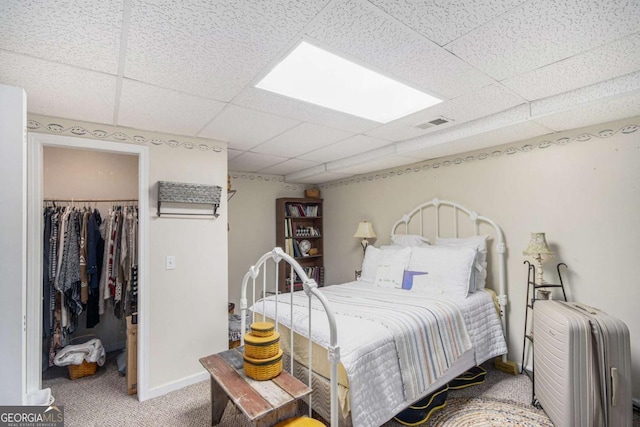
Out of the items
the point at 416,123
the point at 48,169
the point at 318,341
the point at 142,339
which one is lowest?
the point at 142,339

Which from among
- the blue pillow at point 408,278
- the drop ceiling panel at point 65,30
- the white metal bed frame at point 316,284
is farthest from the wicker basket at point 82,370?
the blue pillow at point 408,278

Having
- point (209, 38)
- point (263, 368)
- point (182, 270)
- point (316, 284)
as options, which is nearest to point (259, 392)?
point (263, 368)

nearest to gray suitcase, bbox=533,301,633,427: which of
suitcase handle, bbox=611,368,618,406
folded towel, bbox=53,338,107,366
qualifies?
suitcase handle, bbox=611,368,618,406

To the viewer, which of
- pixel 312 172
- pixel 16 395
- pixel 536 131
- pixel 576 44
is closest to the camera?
pixel 16 395

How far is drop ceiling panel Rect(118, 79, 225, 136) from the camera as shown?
5.92ft

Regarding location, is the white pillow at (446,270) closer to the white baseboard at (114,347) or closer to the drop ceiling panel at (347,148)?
the drop ceiling panel at (347,148)

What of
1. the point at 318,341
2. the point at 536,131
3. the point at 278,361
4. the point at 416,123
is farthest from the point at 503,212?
the point at 278,361

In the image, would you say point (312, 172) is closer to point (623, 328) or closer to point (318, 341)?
point (318, 341)

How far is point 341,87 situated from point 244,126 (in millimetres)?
873

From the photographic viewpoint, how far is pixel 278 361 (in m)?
1.79

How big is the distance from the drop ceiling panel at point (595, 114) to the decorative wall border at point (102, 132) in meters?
2.84

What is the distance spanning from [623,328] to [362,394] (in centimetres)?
160

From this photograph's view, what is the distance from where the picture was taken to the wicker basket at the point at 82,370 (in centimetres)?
275

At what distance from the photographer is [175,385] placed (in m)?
2.56
